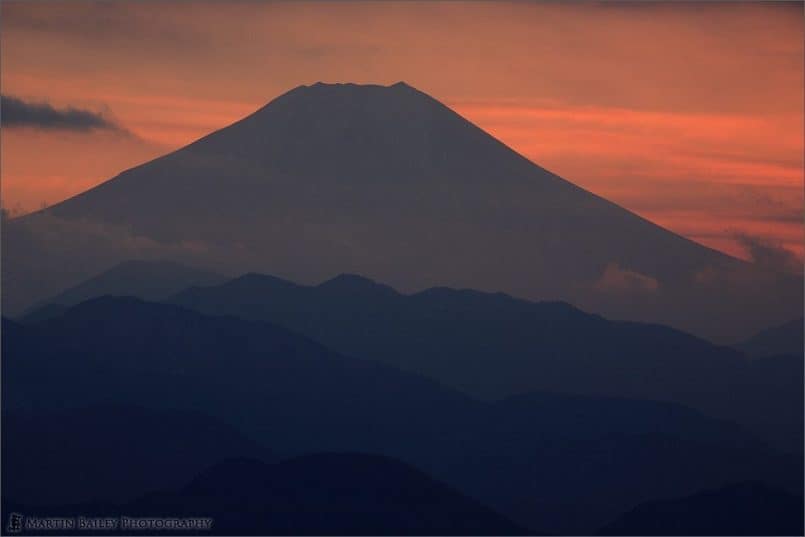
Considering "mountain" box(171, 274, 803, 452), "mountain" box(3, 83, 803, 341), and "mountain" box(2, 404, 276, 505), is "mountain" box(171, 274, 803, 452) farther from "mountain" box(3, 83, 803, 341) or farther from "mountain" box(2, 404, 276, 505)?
"mountain" box(2, 404, 276, 505)

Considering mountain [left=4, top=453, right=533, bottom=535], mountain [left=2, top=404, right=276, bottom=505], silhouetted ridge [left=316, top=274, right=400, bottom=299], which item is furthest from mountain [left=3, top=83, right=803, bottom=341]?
mountain [left=4, top=453, right=533, bottom=535]

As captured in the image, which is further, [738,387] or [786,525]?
[738,387]

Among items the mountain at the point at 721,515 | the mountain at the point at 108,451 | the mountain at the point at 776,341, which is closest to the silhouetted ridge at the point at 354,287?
the mountain at the point at 108,451

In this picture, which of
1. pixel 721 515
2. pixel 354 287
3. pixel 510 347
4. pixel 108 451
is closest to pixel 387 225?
pixel 354 287

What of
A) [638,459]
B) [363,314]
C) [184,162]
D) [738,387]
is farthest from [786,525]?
[184,162]

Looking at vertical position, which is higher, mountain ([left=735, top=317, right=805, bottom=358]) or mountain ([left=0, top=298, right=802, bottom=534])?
mountain ([left=735, top=317, right=805, bottom=358])

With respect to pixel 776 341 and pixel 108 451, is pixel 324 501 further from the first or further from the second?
pixel 776 341

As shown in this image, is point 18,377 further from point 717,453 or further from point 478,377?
point 717,453
